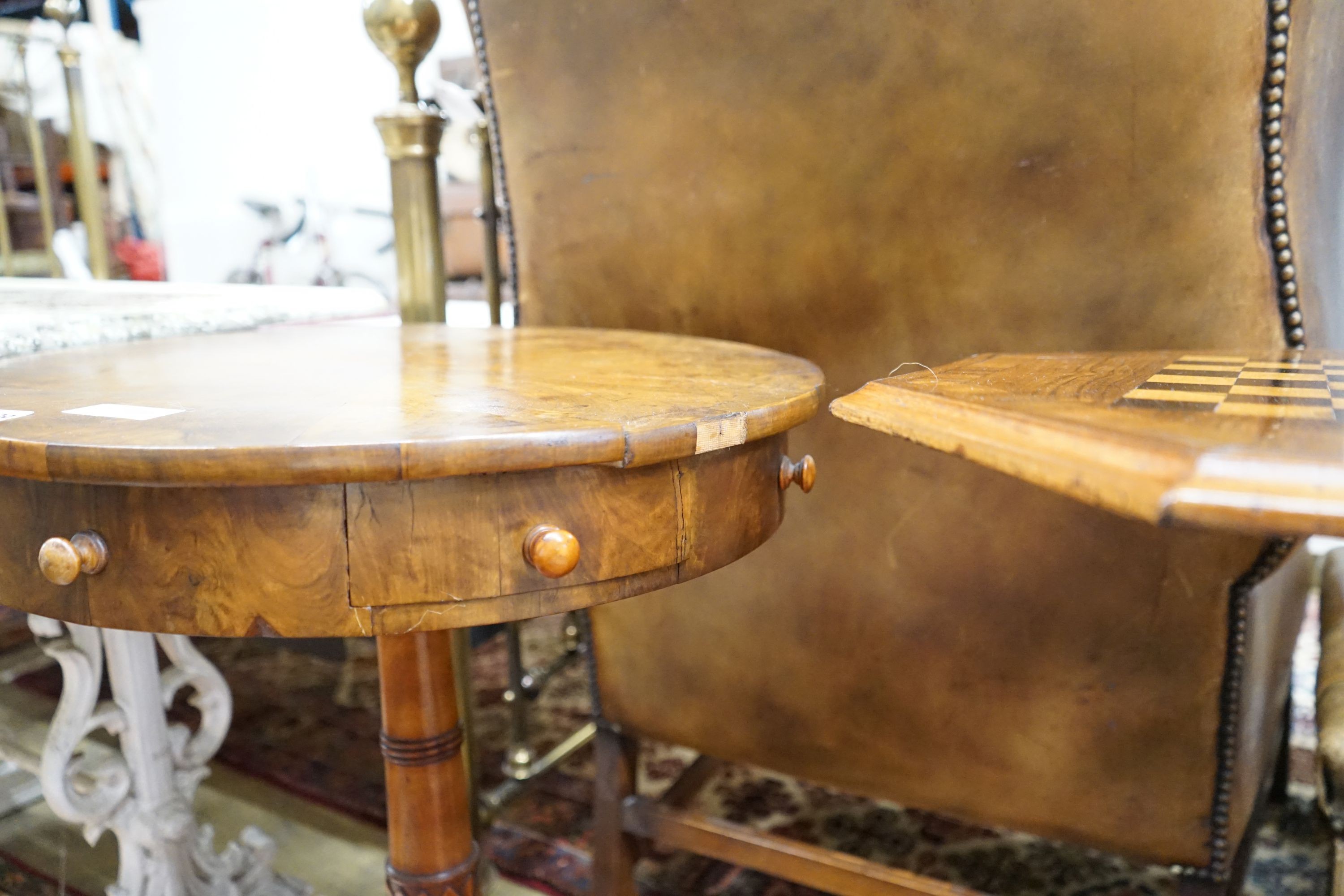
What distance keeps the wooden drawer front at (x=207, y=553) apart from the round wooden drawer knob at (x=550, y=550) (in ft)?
0.32

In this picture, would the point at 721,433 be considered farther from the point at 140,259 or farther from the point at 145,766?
the point at 140,259

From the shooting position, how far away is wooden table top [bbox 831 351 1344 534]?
0.95ft

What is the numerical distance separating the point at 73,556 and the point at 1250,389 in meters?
0.61

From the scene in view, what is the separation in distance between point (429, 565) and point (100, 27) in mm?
5512

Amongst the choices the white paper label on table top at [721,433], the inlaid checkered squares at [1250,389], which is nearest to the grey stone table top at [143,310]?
the white paper label on table top at [721,433]

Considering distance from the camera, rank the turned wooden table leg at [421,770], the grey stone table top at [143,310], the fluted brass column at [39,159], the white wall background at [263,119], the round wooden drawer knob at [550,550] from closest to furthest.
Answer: the round wooden drawer knob at [550,550], the turned wooden table leg at [421,770], the grey stone table top at [143,310], the fluted brass column at [39,159], the white wall background at [263,119]

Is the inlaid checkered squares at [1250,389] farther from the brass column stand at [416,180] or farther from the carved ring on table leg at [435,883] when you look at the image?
the brass column stand at [416,180]

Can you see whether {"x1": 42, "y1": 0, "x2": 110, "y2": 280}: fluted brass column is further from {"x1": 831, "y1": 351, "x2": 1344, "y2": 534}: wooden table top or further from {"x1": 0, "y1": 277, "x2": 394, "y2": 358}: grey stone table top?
{"x1": 831, "y1": 351, "x2": 1344, "y2": 534}: wooden table top

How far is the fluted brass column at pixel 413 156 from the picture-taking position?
1072 mm

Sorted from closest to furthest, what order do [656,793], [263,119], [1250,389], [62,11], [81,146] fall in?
[1250,389] < [656,793] < [62,11] < [81,146] < [263,119]

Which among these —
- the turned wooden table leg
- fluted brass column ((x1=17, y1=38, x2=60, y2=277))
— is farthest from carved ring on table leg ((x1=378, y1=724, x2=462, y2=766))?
fluted brass column ((x1=17, y1=38, x2=60, y2=277))

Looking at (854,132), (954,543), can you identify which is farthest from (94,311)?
(954,543)

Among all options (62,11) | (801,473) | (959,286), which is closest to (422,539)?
(801,473)

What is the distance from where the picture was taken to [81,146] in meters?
1.95
